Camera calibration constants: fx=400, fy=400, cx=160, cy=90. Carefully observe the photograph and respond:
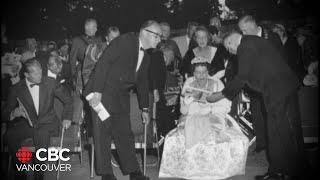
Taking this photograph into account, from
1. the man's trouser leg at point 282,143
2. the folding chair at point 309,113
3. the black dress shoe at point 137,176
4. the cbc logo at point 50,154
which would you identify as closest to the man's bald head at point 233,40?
the man's trouser leg at point 282,143

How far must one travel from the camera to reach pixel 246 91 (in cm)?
609

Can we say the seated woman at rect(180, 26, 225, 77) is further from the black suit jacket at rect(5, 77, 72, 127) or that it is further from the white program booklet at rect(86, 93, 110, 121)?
the black suit jacket at rect(5, 77, 72, 127)

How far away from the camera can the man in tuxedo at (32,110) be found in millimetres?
4738

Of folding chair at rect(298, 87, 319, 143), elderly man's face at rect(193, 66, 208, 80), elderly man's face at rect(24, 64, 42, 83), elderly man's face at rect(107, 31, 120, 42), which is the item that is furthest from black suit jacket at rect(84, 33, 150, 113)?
folding chair at rect(298, 87, 319, 143)

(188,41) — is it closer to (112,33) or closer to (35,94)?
(112,33)

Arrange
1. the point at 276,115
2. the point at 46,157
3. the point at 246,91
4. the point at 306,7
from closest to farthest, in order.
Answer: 1. the point at 276,115
2. the point at 46,157
3. the point at 246,91
4. the point at 306,7

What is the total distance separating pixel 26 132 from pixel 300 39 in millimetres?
4603

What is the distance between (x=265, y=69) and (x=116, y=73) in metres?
1.66

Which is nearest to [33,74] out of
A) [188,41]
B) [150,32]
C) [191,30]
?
[150,32]

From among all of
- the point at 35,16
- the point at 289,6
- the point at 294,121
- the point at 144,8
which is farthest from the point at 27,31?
the point at 294,121

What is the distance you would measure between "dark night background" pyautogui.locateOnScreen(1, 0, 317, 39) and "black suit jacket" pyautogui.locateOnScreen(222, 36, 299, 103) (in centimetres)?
743

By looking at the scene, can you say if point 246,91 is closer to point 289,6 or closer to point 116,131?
point 116,131

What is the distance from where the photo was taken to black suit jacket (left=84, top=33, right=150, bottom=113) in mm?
4414

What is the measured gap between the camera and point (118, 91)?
461 centimetres
